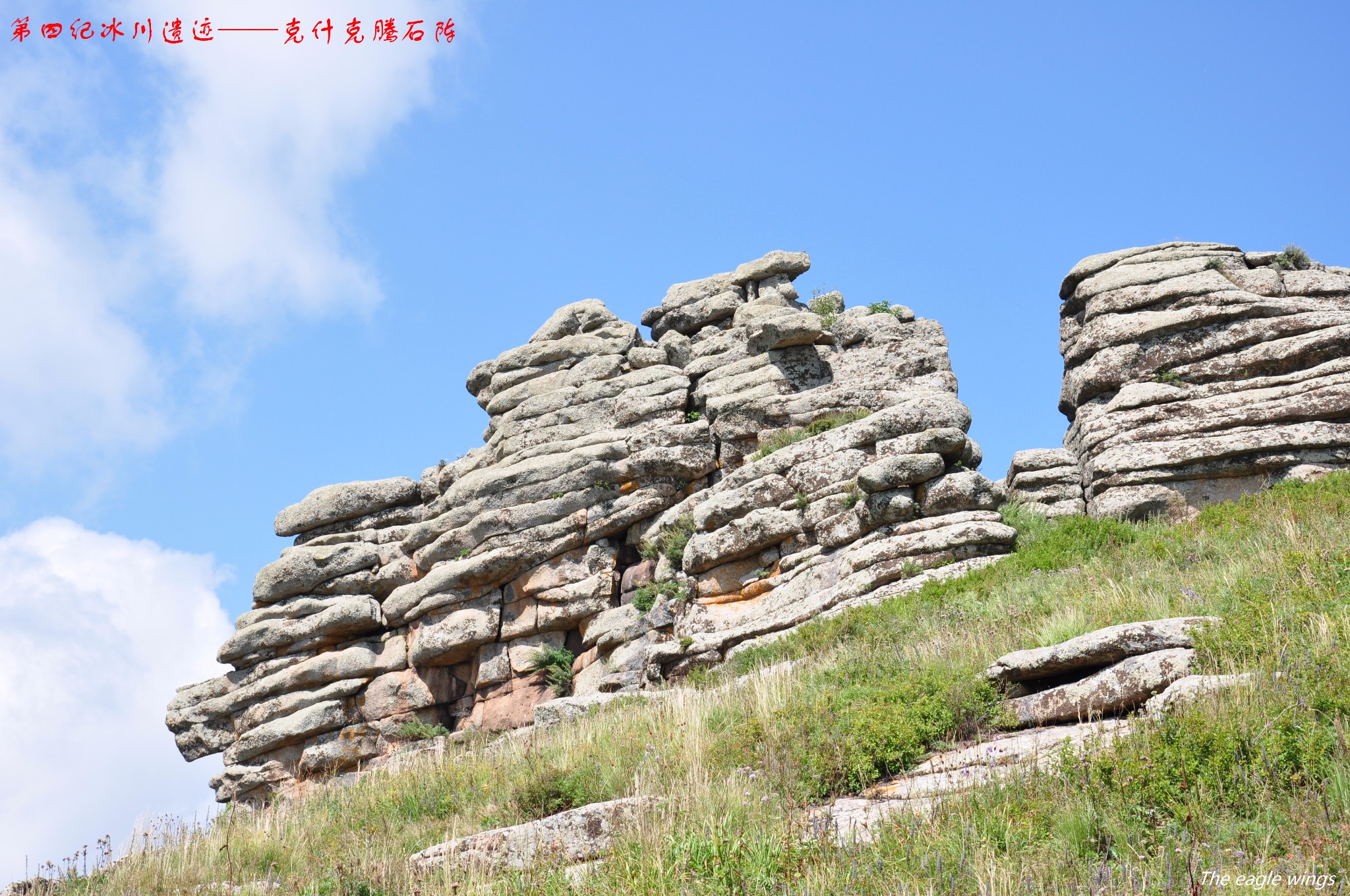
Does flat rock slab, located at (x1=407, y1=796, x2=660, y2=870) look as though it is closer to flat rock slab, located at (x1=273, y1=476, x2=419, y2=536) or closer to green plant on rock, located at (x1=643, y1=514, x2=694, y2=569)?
green plant on rock, located at (x1=643, y1=514, x2=694, y2=569)

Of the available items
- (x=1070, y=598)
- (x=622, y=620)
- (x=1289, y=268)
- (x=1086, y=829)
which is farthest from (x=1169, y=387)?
(x=1086, y=829)

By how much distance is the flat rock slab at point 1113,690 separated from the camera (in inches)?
383

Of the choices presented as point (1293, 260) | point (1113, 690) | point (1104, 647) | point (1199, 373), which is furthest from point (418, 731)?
point (1293, 260)

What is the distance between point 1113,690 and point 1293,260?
23.6 metres

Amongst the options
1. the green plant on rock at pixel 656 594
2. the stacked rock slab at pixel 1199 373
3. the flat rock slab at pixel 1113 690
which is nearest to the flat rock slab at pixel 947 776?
the flat rock slab at pixel 1113 690

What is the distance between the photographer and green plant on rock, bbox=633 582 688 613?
25.2m

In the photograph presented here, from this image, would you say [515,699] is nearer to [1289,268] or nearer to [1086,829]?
[1086,829]

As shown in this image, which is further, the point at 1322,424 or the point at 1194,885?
the point at 1322,424

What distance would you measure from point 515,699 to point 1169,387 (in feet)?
60.0

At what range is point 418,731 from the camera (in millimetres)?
27641

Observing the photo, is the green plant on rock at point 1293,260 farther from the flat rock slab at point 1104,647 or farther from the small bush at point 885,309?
the flat rock slab at point 1104,647

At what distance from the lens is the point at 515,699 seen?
1077 inches

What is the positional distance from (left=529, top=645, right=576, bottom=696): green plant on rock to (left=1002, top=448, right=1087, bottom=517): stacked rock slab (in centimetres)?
1238

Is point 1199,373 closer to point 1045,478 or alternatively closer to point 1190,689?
point 1045,478
